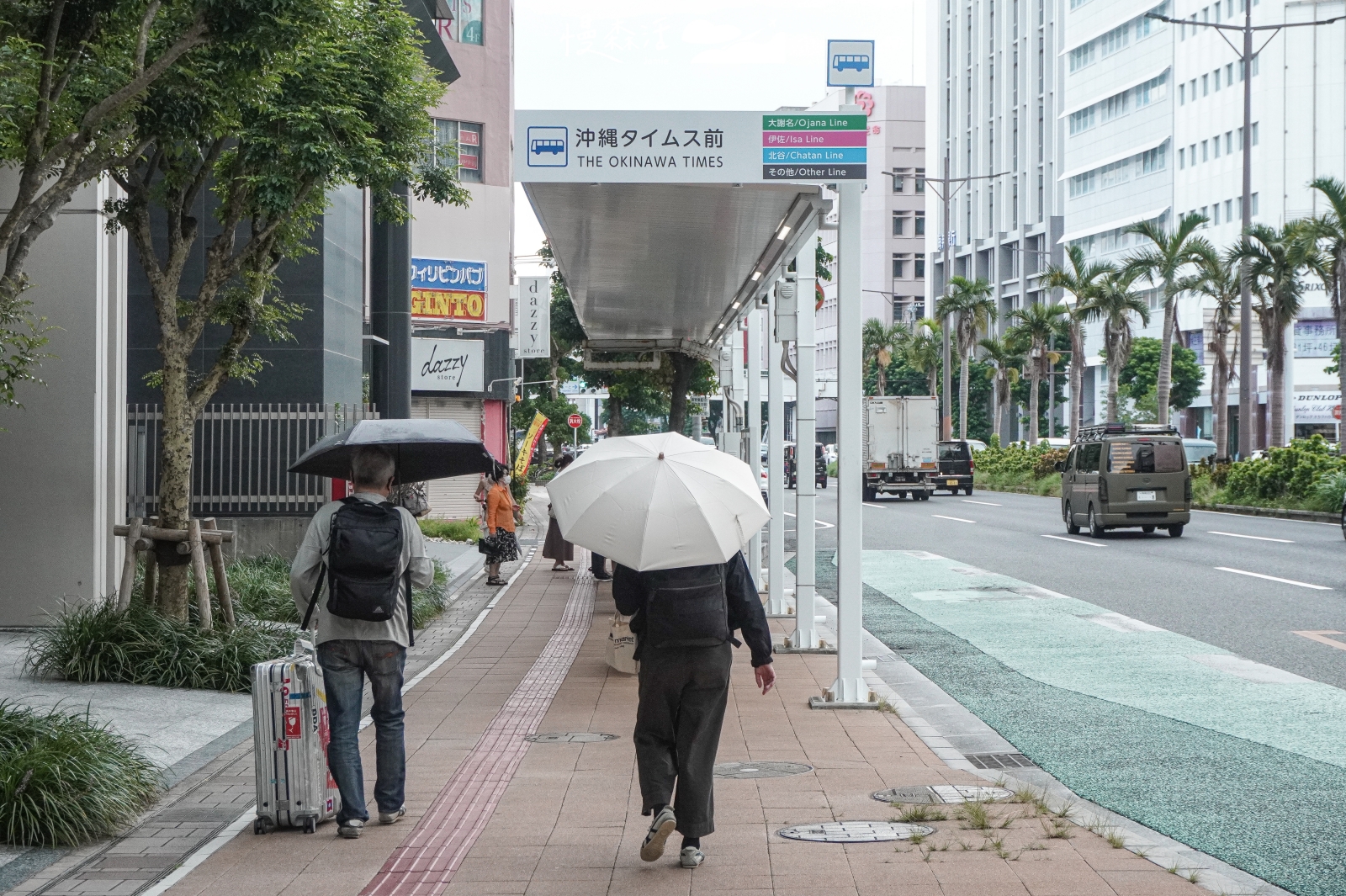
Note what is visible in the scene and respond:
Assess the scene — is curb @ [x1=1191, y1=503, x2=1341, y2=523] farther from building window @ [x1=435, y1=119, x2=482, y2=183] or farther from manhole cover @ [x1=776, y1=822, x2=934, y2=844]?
manhole cover @ [x1=776, y1=822, x2=934, y2=844]

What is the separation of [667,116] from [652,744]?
4.41m

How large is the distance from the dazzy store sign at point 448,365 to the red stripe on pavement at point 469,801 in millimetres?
24924

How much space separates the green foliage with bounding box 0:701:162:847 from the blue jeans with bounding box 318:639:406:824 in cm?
104

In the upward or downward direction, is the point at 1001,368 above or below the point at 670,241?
above

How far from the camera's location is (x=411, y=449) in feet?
22.0

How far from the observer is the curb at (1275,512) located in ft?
105

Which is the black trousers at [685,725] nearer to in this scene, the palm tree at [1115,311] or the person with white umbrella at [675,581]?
the person with white umbrella at [675,581]

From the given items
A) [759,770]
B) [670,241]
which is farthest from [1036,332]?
[759,770]

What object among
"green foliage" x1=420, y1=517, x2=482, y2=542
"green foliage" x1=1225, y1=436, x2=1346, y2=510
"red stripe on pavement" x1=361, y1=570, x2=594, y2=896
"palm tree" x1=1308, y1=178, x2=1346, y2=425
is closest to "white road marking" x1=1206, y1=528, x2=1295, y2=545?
"green foliage" x1=1225, y1=436, x2=1346, y2=510

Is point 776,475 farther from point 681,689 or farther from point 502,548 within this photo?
point 681,689

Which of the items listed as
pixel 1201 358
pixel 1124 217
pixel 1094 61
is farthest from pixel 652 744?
pixel 1094 61

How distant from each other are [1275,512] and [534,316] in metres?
22.0

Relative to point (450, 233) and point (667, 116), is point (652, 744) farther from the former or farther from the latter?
point (450, 233)

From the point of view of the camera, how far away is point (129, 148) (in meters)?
10.7
